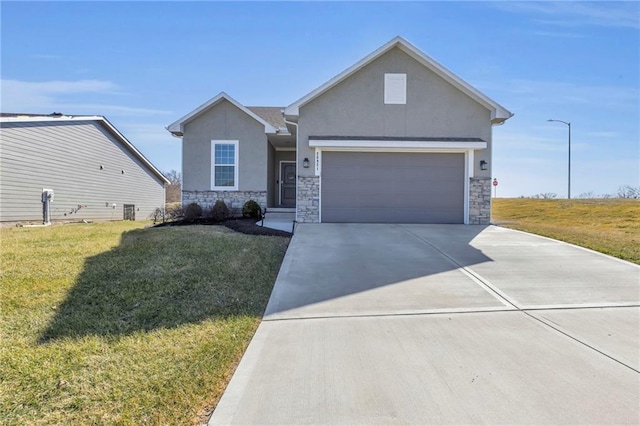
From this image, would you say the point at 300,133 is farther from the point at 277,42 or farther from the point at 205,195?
the point at 205,195

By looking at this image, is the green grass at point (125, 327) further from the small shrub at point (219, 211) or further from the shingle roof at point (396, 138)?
the small shrub at point (219, 211)

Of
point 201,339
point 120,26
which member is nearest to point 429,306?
point 201,339

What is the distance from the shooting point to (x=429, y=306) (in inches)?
203

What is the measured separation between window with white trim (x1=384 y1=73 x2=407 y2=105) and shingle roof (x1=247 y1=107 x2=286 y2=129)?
218 inches

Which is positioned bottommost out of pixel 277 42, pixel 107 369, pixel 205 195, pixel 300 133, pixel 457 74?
pixel 107 369

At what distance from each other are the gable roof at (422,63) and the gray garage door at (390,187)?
73.5 inches

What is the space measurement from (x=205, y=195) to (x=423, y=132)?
9.03 meters

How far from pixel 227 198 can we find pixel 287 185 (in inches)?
149

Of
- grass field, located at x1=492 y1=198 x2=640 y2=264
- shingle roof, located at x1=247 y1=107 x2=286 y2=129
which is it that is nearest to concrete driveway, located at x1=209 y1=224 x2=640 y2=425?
grass field, located at x1=492 y1=198 x2=640 y2=264

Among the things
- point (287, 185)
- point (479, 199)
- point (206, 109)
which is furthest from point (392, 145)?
point (206, 109)

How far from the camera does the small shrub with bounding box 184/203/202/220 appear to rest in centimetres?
1491

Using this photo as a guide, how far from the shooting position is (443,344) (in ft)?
12.9

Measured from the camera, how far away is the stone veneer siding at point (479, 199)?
41.7 ft

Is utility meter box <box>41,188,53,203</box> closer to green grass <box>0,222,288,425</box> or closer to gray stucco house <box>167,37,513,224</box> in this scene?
green grass <box>0,222,288,425</box>
